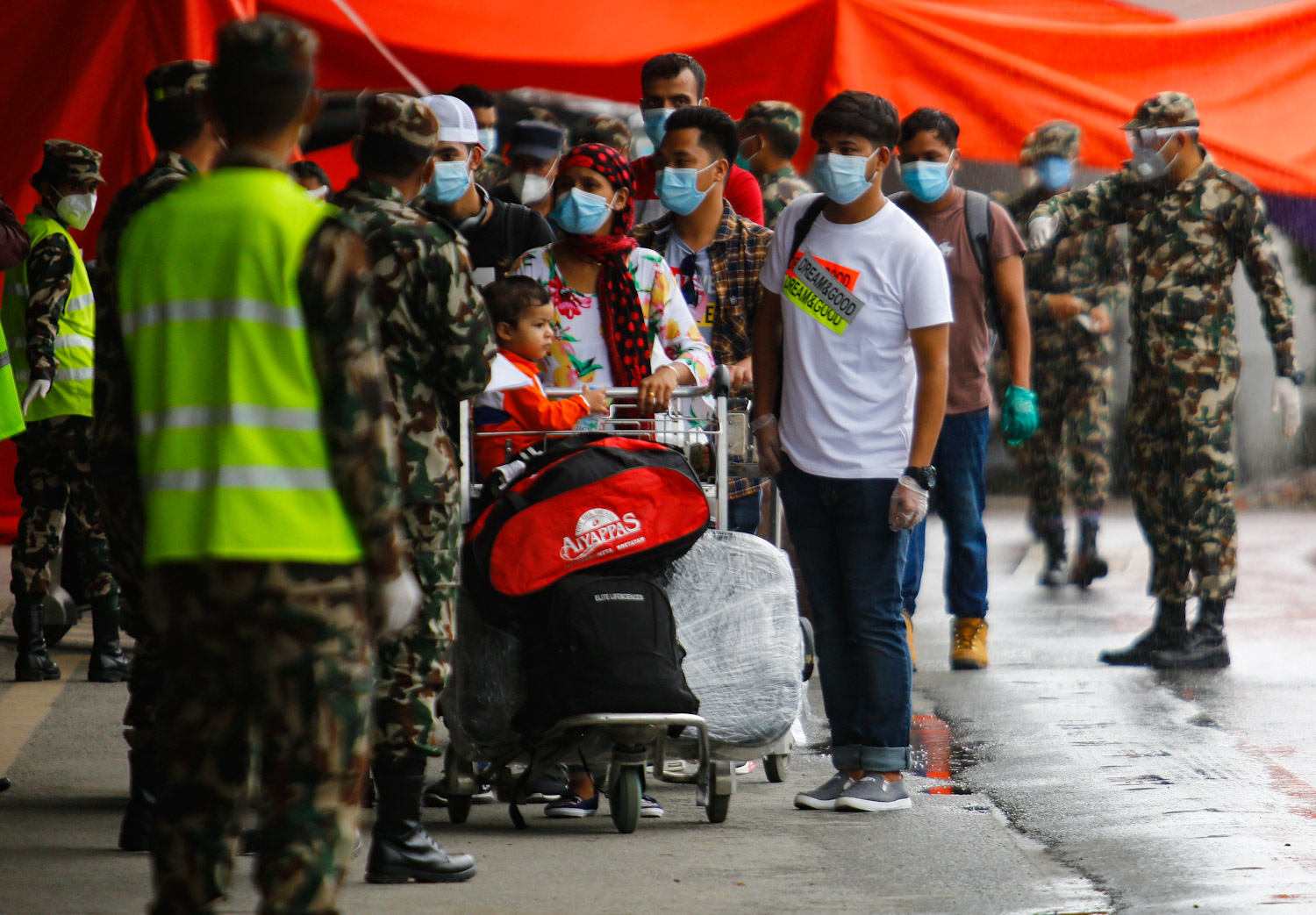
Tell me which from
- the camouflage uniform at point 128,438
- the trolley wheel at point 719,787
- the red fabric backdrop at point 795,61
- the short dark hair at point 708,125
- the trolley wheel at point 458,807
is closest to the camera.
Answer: the camouflage uniform at point 128,438

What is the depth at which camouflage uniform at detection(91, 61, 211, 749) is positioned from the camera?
402cm

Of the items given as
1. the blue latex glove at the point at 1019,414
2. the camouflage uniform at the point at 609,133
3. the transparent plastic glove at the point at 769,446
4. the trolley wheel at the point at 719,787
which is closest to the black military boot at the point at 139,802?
the trolley wheel at the point at 719,787

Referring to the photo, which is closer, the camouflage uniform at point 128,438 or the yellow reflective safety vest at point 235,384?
the yellow reflective safety vest at point 235,384

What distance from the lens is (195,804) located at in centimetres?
282

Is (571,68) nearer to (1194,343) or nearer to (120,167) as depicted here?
(120,167)

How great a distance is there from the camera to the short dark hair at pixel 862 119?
506cm

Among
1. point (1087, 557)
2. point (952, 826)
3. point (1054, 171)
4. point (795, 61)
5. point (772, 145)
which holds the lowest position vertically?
point (952, 826)

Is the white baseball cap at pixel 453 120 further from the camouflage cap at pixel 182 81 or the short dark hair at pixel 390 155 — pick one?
the short dark hair at pixel 390 155

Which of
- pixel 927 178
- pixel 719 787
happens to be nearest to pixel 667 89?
pixel 927 178

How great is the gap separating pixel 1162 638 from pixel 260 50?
5815mm

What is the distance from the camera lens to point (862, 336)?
4.97 metres

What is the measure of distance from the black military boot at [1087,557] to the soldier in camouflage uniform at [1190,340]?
8.21 ft

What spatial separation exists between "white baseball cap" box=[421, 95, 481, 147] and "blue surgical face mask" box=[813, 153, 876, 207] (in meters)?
1.14

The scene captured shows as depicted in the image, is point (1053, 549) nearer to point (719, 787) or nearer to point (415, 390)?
point (719, 787)
